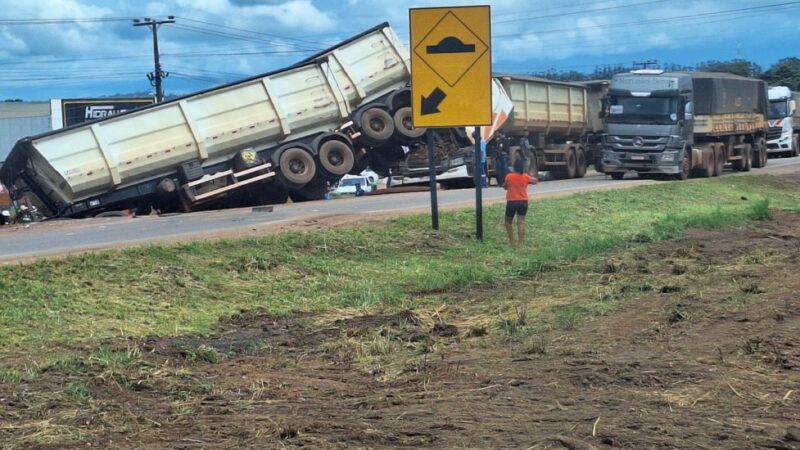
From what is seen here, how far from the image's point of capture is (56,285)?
1060 centimetres

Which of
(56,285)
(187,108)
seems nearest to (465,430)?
(56,285)

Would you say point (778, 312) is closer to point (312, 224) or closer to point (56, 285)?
point (56, 285)

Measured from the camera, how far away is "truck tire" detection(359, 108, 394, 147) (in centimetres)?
2842

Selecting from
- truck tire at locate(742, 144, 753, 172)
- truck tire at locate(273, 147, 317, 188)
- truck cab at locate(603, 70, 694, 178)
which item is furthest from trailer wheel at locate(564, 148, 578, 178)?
truck tire at locate(273, 147, 317, 188)

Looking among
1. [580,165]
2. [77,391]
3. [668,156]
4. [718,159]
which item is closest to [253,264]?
[77,391]

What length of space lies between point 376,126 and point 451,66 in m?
12.5

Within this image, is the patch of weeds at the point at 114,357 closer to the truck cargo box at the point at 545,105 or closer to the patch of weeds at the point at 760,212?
the patch of weeds at the point at 760,212

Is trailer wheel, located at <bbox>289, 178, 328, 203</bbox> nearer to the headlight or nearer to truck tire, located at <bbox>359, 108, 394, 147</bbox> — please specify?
truck tire, located at <bbox>359, 108, 394, 147</bbox>

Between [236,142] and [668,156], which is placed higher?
[236,142]

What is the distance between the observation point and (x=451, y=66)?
1623cm

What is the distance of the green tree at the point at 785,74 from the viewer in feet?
279

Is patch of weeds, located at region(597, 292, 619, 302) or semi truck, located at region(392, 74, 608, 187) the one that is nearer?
patch of weeds, located at region(597, 292, 619, 302)

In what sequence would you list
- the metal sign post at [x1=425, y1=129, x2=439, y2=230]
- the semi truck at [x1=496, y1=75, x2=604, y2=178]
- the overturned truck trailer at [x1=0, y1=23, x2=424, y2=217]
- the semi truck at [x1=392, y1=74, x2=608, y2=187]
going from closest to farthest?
the metal sign post at [x1=425, y1=129, x2=439, y2=230] → the overturned truck trailer at [x1=0, y1=23, x2=424, y2=217] → the semi truck at [x1=392, y1=74, x2=608, y2=187] → the semi truck at [x1=496, y1=75, x2=604, y2=178]

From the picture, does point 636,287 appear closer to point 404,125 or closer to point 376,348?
point 376,348
